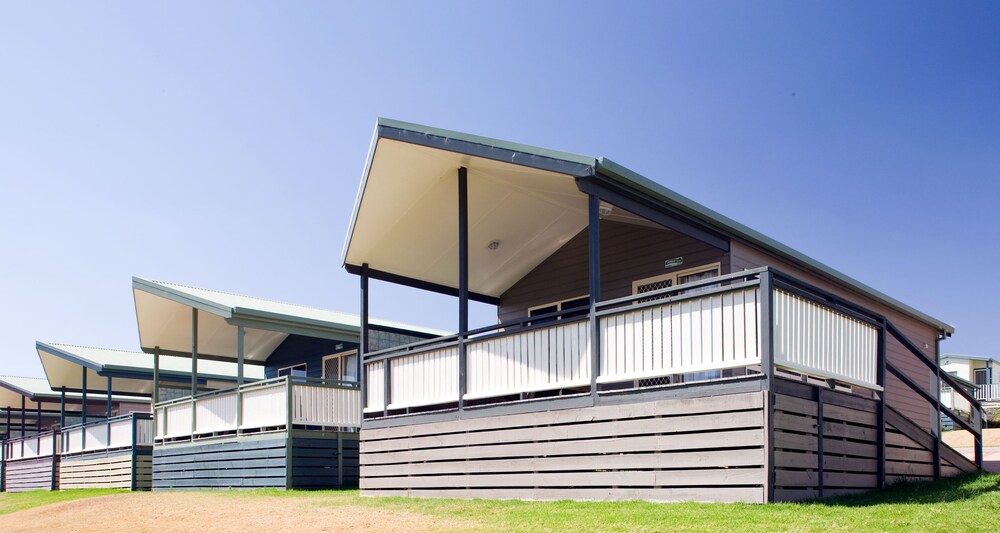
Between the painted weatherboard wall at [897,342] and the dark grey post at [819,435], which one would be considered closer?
the dark grey post at [819,435]

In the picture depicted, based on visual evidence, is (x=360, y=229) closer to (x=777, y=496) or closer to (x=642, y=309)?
(x=642, y=309)

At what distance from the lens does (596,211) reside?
405 inches

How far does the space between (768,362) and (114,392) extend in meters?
28.9

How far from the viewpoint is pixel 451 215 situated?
13531 millimetres

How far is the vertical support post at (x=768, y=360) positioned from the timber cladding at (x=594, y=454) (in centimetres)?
5

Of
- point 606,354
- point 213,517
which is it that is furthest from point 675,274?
point 213,517

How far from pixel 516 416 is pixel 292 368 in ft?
46.9

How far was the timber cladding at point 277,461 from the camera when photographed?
1684cm

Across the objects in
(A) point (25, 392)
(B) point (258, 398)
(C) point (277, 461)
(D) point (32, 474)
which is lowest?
(D) point (32, 474)

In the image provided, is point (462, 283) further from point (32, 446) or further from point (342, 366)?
point (32, 446)

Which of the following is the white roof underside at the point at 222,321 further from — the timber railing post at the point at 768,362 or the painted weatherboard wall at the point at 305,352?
the timber railing post at the point at 768,362

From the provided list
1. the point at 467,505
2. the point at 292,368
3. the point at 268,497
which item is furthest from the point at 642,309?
the point at 292,368

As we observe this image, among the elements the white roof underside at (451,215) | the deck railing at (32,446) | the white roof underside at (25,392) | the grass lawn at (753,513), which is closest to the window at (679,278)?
Result: the white roof underside at (451,215)

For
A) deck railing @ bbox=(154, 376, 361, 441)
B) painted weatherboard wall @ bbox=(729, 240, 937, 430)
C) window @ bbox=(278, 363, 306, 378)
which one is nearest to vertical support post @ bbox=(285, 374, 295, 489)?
deck railing @ bbox=(154, 376, 361, 441)
